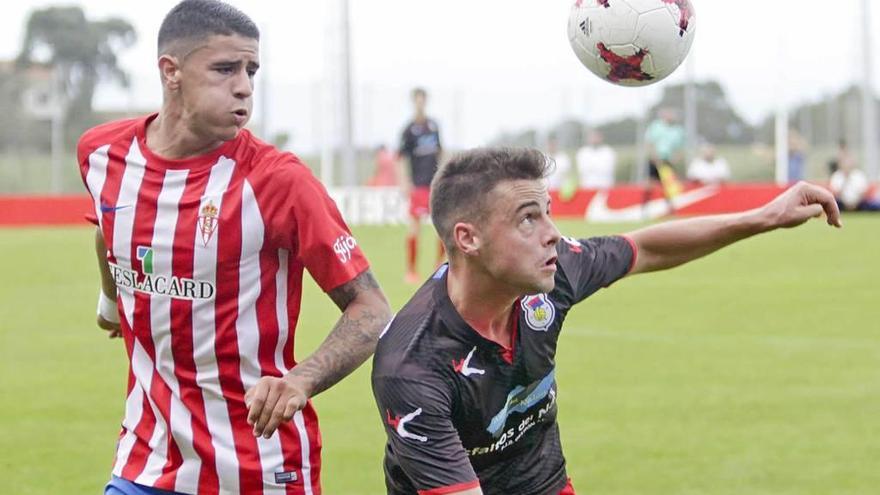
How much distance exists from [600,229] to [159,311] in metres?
23.4

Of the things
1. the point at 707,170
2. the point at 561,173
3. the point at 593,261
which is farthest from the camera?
the point at 561,173

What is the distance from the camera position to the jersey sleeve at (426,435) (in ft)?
13.4

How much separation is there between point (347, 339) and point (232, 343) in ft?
1.18

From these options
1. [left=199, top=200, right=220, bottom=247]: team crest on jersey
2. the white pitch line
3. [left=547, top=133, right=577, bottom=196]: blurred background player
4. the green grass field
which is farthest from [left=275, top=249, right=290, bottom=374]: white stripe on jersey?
[left=547, top=133, right=577, bottom=196]: blurred background player

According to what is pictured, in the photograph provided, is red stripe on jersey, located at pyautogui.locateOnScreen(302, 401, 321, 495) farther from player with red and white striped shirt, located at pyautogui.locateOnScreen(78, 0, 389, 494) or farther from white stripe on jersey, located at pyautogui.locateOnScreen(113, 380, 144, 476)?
white stripe on jersey, located at pyautogui.locateOnScreen(113, 380, 144, 476)

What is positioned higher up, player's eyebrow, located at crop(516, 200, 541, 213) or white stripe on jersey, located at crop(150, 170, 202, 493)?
player's eyebrow, located at crop(516, 200, 541, 213)

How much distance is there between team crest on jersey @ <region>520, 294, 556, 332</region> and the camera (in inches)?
175

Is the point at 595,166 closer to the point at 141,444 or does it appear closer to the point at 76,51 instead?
the point at 76,51

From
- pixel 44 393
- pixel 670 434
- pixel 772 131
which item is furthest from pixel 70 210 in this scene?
pixel 670 434

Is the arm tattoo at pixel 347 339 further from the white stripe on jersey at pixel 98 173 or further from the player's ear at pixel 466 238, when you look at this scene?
the white stripe on jersey at pixel 98 173

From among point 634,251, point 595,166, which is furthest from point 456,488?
point 595,166

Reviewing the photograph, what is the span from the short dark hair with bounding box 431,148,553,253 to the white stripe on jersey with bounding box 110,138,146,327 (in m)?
0.92

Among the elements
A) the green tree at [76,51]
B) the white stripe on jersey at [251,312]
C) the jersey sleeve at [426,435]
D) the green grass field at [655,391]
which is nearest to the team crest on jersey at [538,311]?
the jersey sleeve at [426,435]

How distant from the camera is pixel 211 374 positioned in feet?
14.4
